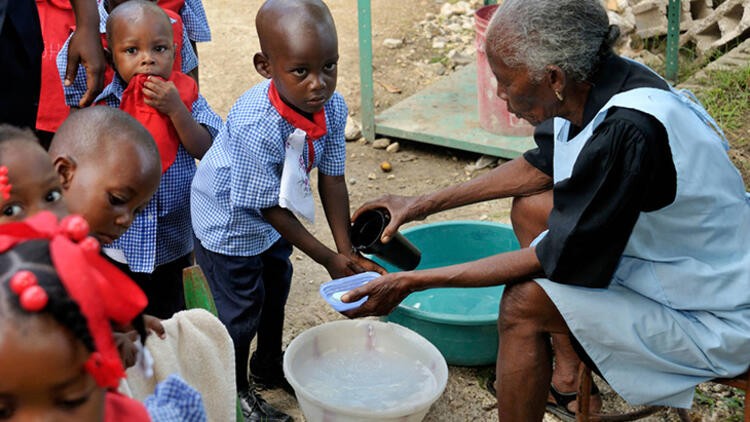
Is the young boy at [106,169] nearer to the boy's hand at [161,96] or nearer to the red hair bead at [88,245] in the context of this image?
the boy's hand at [161,96]

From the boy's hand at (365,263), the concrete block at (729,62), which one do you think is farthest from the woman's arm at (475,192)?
the concrete block at (729,62)

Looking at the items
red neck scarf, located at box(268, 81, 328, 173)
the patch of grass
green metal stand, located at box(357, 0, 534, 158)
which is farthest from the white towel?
the patch of grass

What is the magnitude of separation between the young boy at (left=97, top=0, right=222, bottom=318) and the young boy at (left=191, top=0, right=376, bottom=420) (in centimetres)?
12

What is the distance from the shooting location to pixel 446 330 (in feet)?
10.0

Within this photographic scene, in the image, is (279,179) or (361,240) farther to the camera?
(361,240)

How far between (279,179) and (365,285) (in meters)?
0.41

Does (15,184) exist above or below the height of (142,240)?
above

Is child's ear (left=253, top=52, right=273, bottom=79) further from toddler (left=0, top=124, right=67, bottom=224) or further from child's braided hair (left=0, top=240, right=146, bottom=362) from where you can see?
child's braided hair (left=0, top=240, right=146, bottom=362)

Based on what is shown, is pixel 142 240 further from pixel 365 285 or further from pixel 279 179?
pixel 365 285

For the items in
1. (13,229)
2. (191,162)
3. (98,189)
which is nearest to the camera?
(13,229)

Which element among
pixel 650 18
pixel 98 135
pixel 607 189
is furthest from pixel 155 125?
pixel 650 18

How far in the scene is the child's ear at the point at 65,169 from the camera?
203 centimetres

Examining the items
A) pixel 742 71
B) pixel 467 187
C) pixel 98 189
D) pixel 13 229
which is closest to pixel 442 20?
pixel 742 71

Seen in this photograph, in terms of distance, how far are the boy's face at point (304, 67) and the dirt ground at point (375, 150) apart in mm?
1105
